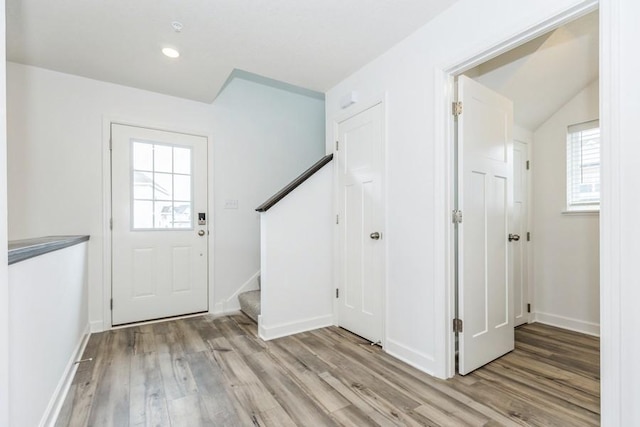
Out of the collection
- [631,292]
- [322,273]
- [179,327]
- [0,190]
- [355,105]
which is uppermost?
[355,105]

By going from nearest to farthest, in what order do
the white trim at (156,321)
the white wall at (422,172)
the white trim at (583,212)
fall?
the white wall at (422,172) → the white trim at (583,212) → the white trim at (156,321)

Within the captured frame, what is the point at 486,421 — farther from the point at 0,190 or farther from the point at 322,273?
the point at 0,190

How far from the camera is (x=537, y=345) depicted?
2520 millimetres

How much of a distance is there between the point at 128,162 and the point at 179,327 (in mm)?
1709

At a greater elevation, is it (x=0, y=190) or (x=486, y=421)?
(x=0, y=190)

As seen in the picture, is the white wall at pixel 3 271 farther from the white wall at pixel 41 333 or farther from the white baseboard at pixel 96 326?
the white baseboard at pixel 96 326

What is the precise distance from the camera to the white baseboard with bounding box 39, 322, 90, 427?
151cm

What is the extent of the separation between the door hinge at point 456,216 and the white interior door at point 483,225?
0.03 metres

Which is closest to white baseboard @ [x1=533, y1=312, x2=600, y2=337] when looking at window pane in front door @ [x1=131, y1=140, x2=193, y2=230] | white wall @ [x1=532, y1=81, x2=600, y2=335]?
white wall @ [x1=532, y1=81, x2=600, y2=335]

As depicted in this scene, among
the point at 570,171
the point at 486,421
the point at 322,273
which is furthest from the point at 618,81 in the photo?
the point at 322,273

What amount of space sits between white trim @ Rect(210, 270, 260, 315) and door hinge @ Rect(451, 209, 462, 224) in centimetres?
243

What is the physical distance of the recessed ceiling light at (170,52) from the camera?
2408mm

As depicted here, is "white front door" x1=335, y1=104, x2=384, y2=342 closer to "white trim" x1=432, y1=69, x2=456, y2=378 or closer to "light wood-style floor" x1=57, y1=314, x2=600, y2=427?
"light wood-style floor" x1=57, y1=314, x2=600, y2=427

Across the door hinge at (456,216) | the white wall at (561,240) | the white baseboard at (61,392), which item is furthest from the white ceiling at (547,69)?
the white baseboard at (61,392)
